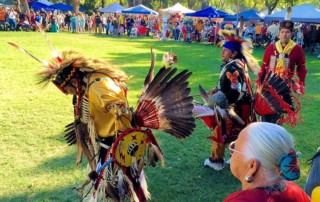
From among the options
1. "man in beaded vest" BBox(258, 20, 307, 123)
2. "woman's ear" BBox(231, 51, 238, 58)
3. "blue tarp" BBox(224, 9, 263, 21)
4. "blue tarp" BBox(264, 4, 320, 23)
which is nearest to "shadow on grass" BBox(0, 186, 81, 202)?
"woman's ear" BBox(231, 51, 238, 58)

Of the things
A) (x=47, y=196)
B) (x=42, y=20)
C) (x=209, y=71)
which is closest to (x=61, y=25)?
(x=42, y=20)

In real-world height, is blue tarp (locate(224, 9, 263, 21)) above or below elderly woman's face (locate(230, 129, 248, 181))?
above

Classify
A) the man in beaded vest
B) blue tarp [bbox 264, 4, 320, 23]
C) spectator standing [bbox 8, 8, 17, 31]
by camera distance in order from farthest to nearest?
1. spectator standing [bbox 8, 8, 17, 31]
2. blue tarp [bbox 264, 4, 320, 23]
3. the man in beaded vest

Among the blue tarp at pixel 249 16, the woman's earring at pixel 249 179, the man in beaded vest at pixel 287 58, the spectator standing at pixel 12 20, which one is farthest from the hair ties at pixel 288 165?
the spectator standing at pixel 12 20

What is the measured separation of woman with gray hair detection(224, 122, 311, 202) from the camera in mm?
1468

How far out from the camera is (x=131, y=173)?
287cm

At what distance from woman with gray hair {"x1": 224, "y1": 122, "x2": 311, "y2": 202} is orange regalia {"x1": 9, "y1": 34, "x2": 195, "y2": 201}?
3.84ft

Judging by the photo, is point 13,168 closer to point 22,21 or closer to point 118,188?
point 118,188

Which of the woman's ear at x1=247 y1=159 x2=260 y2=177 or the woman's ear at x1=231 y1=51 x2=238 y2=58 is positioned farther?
the woman's ear at x1=231 y1=51 x2=238 y2=58

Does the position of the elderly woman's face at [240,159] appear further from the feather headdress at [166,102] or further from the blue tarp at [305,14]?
the blue tarp at [305,14]

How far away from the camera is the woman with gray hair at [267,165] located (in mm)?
1468

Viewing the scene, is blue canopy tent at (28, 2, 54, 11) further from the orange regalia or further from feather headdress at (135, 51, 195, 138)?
feather headdress at (135, 51, 195, 138)

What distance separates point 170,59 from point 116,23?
22.2 metres

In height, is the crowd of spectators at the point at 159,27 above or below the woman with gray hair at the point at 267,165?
above
